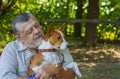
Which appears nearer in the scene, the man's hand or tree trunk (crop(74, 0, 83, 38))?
the man's hand

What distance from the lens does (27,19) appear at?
3398 millimetres

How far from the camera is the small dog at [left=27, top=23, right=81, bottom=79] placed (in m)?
3.38

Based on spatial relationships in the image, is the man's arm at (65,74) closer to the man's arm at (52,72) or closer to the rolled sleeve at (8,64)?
the man's arm at (52,72)

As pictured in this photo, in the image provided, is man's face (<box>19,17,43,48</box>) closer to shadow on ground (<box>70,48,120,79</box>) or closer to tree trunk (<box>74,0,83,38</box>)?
shadow on ground (<box>70,48,120,79</box>)

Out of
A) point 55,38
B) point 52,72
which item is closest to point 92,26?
point 55,38

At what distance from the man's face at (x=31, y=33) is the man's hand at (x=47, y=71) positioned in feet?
0.84

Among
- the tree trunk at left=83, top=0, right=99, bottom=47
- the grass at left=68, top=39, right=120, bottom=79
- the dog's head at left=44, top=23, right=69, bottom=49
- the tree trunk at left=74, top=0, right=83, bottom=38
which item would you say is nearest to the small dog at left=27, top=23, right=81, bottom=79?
the dog's head at left=44, top=23, right=69, bottom=49

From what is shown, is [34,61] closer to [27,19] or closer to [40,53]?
[40,53]

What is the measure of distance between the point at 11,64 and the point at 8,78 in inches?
5.3

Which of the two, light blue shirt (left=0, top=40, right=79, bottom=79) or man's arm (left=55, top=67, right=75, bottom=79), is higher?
light blue shirt (left=0, top=40, right=79, bottom=79)

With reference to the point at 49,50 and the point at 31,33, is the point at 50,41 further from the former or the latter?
the point at 31,33

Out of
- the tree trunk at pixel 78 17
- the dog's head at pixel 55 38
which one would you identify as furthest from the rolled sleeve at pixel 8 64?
the tree trunk at pixel 78 17

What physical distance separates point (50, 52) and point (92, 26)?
9.37 metres

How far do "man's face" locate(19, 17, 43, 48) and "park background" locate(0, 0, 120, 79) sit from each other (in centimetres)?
507
